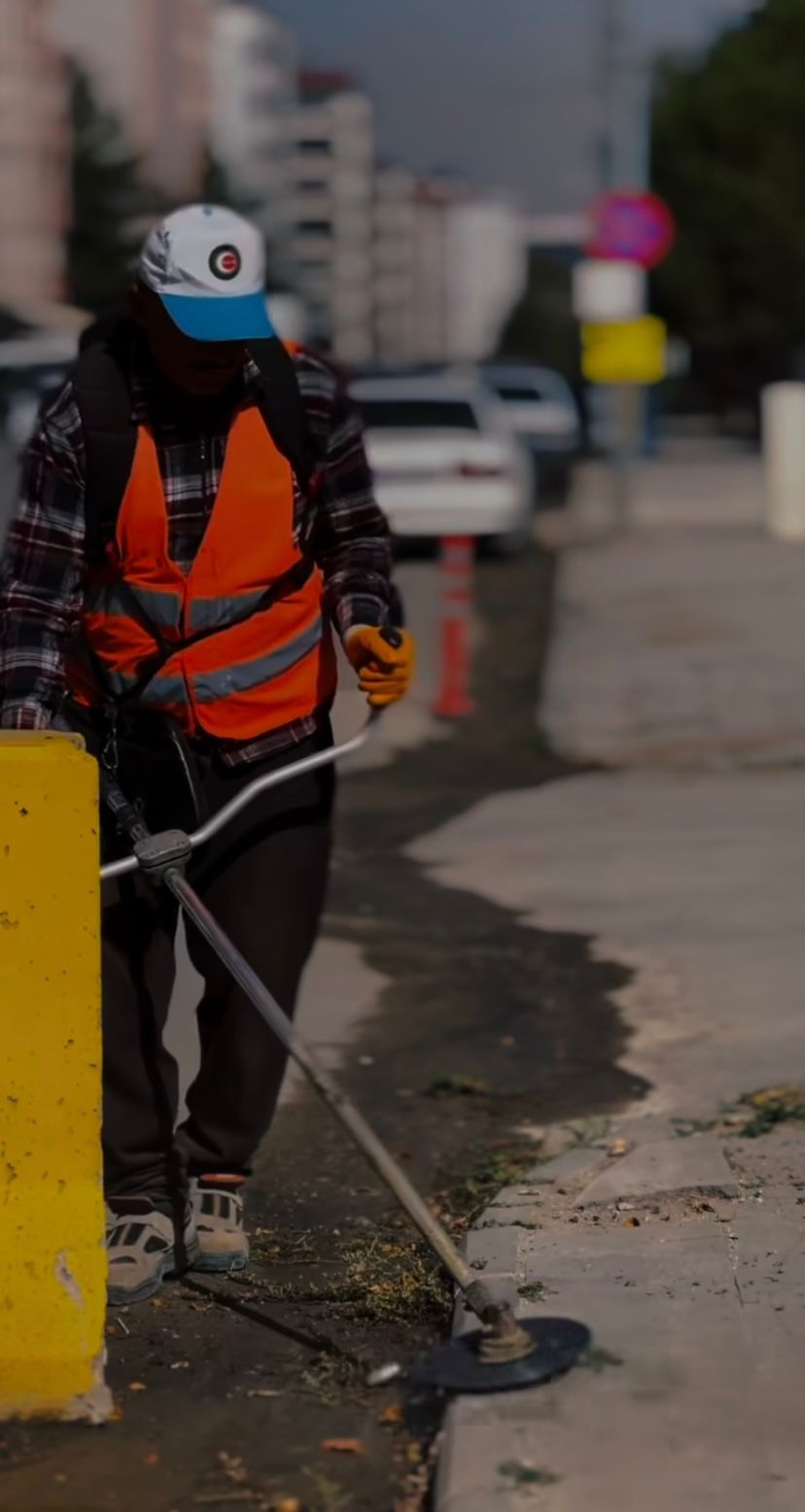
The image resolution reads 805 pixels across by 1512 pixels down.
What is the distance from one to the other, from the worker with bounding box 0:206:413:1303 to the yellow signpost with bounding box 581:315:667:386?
23120 millimetres

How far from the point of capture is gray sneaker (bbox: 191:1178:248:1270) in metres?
4.70

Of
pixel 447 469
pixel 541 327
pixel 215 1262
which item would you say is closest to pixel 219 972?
pixel 215 1262

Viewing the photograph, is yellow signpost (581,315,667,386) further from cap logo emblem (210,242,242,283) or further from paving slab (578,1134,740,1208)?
cap logo emblem (210,242,242,283)

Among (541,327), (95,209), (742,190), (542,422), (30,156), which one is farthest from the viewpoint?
(541,327)

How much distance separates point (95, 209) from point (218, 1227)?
293 feet

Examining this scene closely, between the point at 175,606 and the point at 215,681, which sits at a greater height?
the point at 175,606

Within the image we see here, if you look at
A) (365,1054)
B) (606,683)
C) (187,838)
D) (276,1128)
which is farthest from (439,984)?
(606,683)

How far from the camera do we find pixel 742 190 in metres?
→ 75.8

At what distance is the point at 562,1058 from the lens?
21.5 feet

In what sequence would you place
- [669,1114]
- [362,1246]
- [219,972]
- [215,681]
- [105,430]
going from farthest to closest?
[669,1114]
[362,1246]
[219,972]
[215,681]
[105,430]

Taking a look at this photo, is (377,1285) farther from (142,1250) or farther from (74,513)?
(74,513)

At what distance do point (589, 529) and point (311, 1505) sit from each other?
23.6 m

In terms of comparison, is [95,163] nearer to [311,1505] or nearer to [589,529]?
[589,529]

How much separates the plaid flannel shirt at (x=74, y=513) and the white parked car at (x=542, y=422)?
32212 mm
